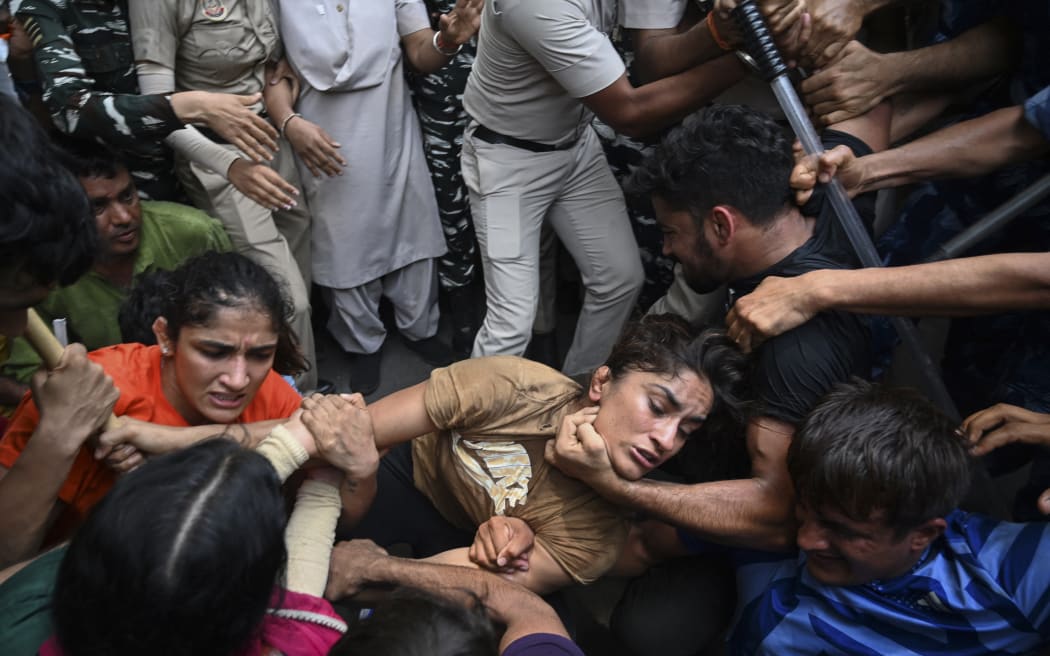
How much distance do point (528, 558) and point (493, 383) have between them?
0.43m

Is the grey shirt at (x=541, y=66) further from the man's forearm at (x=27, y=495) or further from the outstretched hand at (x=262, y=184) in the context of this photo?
the man's forearm at (x=27, y=495)

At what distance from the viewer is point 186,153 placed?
3000 millimetres

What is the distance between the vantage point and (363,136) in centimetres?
341

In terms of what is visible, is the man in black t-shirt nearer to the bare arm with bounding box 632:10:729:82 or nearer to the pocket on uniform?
the bare arm with bounding box 632:10:729:82

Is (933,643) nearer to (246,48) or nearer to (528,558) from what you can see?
(528,558)

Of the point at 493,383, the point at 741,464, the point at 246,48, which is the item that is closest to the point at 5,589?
the point at 493,383

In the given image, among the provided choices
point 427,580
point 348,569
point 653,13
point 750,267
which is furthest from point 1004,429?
point 653,13

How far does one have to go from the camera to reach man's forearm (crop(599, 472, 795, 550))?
6.75 feet

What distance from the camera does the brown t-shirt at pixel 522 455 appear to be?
2094 millimetres

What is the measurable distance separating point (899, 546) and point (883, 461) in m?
0.20

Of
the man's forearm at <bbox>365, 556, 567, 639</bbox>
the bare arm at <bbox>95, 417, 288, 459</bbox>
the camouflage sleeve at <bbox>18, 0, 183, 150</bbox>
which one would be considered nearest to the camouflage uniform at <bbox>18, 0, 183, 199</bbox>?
the camouflage sleeve at <bbox>18, 0, 183, 150</bbox>

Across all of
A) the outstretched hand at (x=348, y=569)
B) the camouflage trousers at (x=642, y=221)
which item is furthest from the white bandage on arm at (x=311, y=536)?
the camouflage trousers at (x=642, y=221)

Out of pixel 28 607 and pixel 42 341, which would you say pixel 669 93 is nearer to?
pixel 42 341

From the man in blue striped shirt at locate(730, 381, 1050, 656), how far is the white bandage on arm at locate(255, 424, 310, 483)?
1078mm
